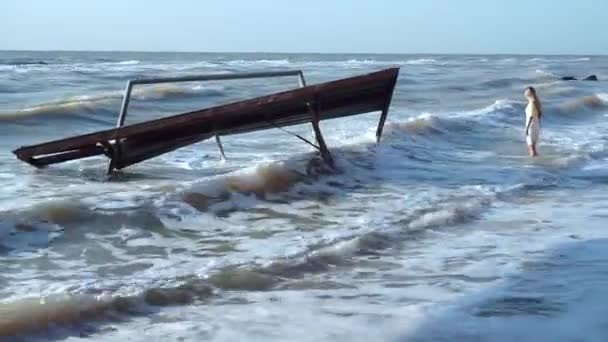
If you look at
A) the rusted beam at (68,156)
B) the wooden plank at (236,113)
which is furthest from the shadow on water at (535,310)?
the rusted beam at (68,156)

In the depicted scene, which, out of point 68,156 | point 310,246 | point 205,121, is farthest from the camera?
point 68,156

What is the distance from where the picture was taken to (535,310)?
19.1 ft

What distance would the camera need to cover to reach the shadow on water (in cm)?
534

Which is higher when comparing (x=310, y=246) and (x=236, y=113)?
(x=236, y=113)

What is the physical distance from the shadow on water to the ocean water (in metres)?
0.02

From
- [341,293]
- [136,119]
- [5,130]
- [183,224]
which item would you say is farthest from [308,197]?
[136,119]

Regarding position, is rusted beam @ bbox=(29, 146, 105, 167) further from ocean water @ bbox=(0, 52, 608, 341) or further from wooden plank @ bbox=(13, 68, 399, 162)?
ocean water @ bbox=(0, 52, 608, 341)

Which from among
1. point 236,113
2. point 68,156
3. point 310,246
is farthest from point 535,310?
point 68,156

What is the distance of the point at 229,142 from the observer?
15.7m

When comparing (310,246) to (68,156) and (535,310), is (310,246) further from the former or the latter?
(68,156)

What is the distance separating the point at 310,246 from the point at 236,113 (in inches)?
111

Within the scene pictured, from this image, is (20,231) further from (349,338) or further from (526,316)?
(526,316)

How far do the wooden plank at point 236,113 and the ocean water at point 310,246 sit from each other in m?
0.58

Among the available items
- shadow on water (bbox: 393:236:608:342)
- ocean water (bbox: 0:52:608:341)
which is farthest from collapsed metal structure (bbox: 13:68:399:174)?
shadow on water (bbox: 393:236:608:342)
